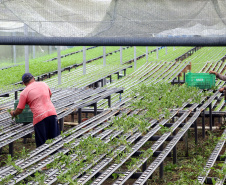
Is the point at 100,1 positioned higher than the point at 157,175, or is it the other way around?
the point at 100,1

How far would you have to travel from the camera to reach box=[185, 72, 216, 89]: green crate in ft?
32.2

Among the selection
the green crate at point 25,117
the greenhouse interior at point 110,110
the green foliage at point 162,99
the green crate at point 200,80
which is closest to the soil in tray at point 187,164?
the greenhouse interior at point 110,110

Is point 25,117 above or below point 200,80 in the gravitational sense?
below

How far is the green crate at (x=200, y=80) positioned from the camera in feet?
32.2

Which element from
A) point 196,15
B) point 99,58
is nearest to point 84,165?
point 196,15

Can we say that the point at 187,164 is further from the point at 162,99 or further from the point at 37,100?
the point at 37,100

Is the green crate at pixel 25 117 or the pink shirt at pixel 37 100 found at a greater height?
the pink shirt at pixel 37 100

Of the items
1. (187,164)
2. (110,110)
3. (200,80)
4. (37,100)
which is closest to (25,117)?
(37,100)

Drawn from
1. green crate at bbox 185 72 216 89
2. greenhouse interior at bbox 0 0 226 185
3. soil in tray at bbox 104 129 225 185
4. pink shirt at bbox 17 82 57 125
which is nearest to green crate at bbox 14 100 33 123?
greenhouse interior at bbox 0 0 226 185

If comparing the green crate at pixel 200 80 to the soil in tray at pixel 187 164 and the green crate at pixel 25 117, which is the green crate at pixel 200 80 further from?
the green crate at pixel 25 117

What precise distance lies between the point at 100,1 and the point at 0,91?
6.95 m

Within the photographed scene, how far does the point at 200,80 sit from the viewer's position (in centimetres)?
986

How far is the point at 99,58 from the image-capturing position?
23438 mm

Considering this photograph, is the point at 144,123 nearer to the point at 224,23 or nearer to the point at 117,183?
the point at 117,183
